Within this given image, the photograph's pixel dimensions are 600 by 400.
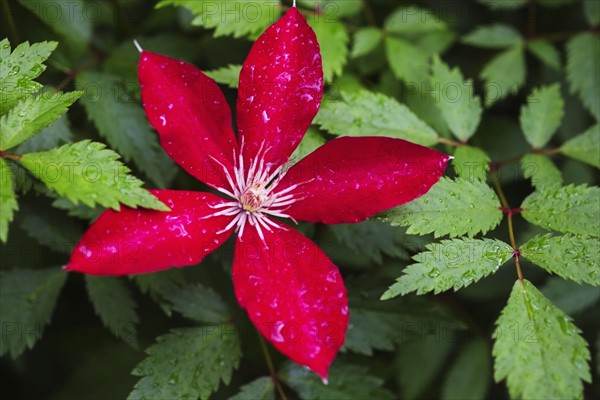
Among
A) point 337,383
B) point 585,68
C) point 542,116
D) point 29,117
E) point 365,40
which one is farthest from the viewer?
point 585,68

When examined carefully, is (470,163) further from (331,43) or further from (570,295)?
(570,295)

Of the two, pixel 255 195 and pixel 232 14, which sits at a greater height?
pixel 232 14

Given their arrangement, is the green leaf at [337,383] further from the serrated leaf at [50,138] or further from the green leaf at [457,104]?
the serrated leaf at [50,138]

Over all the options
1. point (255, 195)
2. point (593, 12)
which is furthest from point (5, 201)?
point (593, 12)

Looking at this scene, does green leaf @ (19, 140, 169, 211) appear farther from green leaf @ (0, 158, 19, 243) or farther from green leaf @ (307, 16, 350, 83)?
green leaf @ (307, 16, 350, 83)

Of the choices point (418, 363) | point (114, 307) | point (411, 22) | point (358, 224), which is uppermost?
point (411, 22)

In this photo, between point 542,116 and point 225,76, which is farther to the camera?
point 542,116

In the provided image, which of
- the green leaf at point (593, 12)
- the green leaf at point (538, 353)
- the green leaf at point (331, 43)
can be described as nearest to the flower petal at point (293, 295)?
the green leaf at point (538, 353)

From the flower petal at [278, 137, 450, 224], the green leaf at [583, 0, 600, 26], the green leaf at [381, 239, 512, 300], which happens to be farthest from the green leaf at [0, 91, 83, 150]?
the green leaf at [583, 0, 600, 26]
